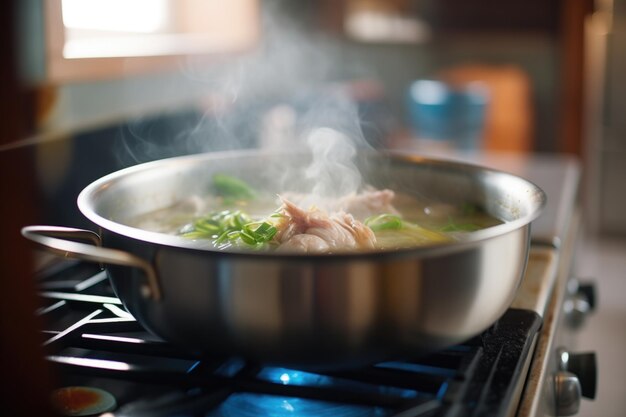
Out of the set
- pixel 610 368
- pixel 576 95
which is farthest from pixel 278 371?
pixel 576 95

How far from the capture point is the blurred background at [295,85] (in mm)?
1266

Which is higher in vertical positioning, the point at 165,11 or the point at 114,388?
the point at 165,11

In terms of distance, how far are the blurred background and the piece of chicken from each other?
0.95 feet

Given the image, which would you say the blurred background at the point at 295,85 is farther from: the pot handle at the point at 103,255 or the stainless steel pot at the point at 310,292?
the stainless steel pot at the point at 310,292

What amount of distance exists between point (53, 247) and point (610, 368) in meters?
2.39

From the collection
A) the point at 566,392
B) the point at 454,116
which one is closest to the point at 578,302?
the point at 566,392

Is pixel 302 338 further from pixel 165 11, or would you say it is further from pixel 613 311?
pixel 613 311

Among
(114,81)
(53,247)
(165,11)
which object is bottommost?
(53,247)

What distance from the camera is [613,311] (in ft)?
10.3

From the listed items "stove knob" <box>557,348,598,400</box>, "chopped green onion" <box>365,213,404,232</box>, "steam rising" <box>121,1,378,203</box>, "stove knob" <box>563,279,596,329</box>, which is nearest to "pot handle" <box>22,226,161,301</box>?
"chopped green onion" <box>365,213,404,232</box>

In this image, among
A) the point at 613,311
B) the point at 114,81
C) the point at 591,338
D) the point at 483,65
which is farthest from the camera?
the point at 483,65

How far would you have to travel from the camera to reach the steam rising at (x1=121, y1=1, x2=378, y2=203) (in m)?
1.27

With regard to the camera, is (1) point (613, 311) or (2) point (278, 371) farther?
(1) point (613, 311)

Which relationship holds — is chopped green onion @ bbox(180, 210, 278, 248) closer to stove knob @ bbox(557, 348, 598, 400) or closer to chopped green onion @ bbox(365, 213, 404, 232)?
chopped green onion @ bbox(365, 213, 404, 232)
